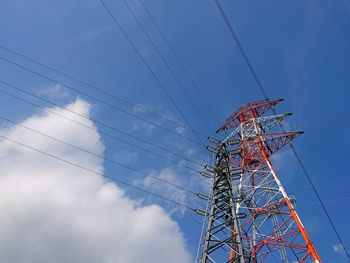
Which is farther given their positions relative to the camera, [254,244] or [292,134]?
[292,134]

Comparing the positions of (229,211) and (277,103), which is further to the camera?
(277,103)

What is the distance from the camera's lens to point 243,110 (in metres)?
30.9

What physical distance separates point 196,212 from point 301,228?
5546 millimetres

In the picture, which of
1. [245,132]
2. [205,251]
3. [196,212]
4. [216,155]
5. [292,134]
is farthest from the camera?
[245,132]

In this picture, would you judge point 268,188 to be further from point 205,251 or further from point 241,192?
point 205,251

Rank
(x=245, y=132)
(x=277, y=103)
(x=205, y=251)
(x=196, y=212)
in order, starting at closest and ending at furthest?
1. (x=205, y=251)
2. (x=196, y=212)
3. (x=245, y=132)
4. (x=277, y=103)

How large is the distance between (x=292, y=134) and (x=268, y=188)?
4545 mm

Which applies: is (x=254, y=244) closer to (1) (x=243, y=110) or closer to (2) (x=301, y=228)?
(2) (x=301, y=228)

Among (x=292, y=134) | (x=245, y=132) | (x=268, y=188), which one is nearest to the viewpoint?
(x=268, y=188)

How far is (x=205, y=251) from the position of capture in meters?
15.2

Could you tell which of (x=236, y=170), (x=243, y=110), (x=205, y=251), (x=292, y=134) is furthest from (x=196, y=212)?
(x=243, y=110)

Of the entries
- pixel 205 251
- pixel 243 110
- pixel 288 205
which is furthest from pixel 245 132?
pixel 205 251

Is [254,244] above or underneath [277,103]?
underneath

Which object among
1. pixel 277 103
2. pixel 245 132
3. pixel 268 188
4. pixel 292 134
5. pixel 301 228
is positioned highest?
pixel 277 103
